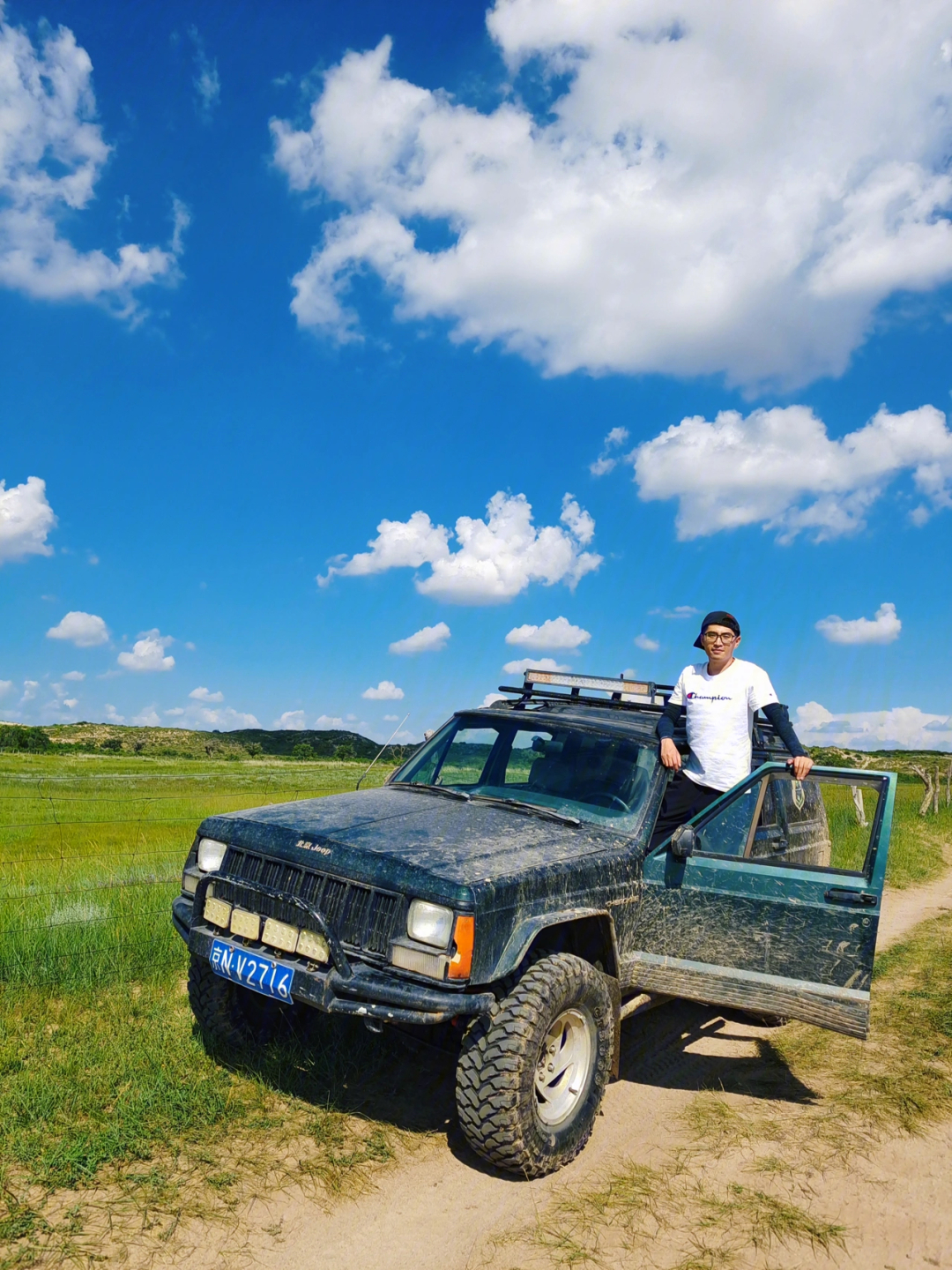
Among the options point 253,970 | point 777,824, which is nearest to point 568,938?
point 253,970

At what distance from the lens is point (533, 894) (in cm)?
392

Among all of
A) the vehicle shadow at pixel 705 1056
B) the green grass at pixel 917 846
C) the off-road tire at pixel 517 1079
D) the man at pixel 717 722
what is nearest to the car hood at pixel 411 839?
the off-road tire at pixel 517 1079

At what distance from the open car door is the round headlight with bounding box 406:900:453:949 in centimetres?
138

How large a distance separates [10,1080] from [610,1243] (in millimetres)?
2948

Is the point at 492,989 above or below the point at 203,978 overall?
above

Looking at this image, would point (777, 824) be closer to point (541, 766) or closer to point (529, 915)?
point (541, 766)

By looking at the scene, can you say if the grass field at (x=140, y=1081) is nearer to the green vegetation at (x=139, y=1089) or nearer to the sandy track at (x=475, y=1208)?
the green vegetation at (x=139, y=1089)

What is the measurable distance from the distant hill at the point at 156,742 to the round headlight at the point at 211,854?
6146 cm

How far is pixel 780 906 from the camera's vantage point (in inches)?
178

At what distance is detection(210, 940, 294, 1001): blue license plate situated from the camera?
3.82 metres

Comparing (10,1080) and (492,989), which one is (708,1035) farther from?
(10,1080)

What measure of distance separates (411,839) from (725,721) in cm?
221

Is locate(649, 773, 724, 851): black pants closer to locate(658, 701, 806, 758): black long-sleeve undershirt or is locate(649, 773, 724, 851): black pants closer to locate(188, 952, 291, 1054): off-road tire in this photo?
locate(658, 701, 806, 758): black long-sleeve undershirt

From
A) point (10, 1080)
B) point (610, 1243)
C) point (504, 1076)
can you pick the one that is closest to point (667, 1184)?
point (610, 1243)
